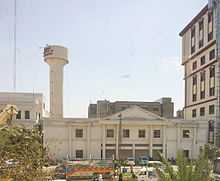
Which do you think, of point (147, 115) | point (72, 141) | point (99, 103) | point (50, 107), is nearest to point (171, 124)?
point (147, 115)

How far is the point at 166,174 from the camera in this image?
579 inches

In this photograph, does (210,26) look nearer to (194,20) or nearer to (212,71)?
(212,71)

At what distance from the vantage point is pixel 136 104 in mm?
88312

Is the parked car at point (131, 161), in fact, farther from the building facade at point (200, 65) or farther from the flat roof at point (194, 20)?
the flat roof at point (194, 20)

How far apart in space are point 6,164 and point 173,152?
1811 inches

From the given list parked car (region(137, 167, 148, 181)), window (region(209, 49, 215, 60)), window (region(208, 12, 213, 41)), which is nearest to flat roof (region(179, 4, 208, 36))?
window (region(208, 12, 213, 41))

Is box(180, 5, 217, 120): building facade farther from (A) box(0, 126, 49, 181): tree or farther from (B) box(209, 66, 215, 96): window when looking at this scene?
(A) box(0, 126, 49, 181): tree

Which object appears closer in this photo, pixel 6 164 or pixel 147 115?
pixel 6 164

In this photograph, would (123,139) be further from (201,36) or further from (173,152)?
(201,36)

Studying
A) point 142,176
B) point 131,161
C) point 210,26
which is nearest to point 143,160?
point 131,161

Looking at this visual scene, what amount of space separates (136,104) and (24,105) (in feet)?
125

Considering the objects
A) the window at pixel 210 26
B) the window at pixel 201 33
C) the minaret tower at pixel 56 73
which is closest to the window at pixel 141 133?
the window at pixel 201 33

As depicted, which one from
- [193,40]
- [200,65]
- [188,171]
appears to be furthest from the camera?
[193,40]

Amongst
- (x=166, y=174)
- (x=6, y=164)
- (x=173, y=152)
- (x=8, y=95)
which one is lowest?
(x=173, y=152)
